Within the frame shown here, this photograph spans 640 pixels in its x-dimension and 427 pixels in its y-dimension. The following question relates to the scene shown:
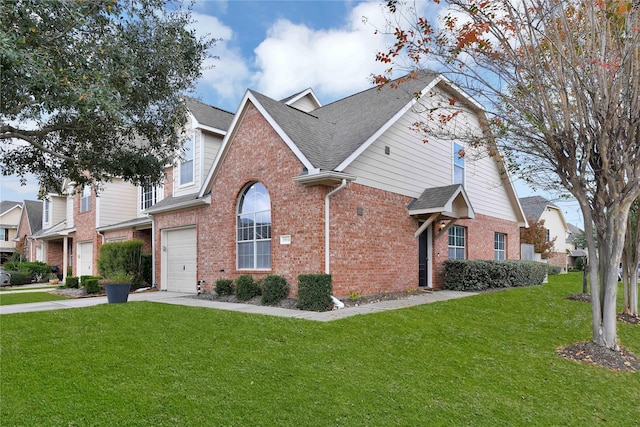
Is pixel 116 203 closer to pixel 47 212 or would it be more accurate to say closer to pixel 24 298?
pixel 24 298

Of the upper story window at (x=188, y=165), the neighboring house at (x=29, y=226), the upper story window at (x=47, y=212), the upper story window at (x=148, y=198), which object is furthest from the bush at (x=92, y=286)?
the neighboring house at (x=29, y=226)

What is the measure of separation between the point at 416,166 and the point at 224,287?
7536mm

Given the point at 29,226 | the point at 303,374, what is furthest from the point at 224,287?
the point at 29,226

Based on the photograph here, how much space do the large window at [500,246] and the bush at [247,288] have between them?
1186 centimetres

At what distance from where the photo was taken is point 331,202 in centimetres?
1066

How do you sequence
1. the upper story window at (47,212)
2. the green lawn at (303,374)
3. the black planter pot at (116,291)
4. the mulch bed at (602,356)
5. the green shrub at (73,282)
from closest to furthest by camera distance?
the green lawn at (303,374), the mulch bed at (602,356), the black planter pot at (116,291), the green shrub at (73,282), the upper story window at (47,212)

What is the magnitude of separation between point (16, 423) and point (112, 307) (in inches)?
273

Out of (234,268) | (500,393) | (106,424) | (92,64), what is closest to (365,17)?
(92,64)

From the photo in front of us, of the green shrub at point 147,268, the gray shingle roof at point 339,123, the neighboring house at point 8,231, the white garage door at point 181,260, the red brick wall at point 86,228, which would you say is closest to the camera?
the gray shingle roof at point 339,123

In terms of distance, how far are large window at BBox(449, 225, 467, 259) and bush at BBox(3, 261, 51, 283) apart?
1020 inches

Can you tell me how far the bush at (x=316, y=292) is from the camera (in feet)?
32.2

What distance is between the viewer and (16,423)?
3869 millimetres

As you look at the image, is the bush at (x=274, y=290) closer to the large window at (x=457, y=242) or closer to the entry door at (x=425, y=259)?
the entry door at (x=425, y=259)

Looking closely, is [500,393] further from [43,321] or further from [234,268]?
[234,268]
